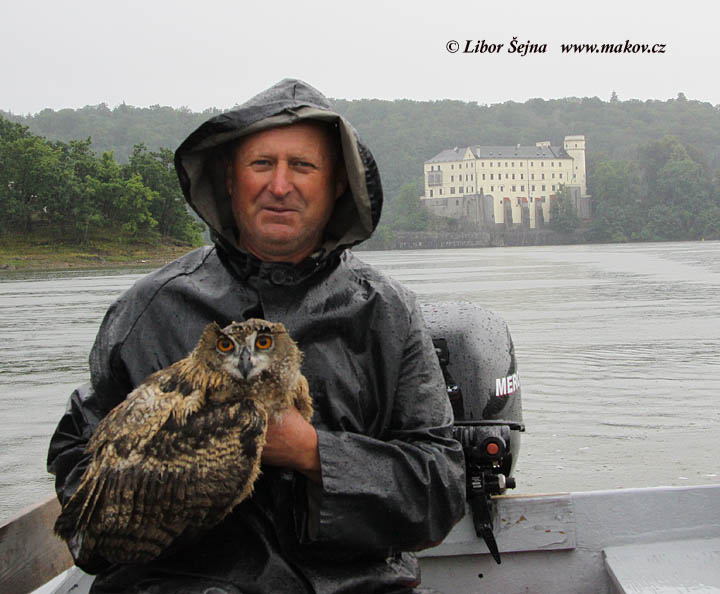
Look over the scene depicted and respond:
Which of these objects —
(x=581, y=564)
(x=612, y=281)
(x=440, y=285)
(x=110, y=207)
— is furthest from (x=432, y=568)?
(x=110, y=207)

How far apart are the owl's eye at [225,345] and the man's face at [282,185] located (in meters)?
0.50

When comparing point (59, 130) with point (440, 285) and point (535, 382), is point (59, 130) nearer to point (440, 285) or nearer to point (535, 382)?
point (440, 285)

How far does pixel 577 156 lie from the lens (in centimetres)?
15838

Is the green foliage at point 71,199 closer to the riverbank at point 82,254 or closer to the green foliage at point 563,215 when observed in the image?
the riverbank at point 82,254

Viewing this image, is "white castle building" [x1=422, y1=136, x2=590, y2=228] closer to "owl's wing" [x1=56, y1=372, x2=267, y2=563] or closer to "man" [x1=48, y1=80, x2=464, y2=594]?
"man" [x1=48, y1=80, x2=464, y2=594]

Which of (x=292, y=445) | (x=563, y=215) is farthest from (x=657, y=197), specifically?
(x=292, y=445)

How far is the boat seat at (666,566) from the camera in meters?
3.40

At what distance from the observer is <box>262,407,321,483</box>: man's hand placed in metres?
2.29

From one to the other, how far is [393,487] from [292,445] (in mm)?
297

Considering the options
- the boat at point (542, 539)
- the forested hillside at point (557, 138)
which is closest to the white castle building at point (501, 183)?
the forested hillside at point (557, 138)

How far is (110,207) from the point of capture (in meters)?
87.4

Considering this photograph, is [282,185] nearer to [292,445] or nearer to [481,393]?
[292,445]

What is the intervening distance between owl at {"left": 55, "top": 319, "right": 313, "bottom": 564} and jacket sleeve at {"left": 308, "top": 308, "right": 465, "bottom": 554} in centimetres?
20

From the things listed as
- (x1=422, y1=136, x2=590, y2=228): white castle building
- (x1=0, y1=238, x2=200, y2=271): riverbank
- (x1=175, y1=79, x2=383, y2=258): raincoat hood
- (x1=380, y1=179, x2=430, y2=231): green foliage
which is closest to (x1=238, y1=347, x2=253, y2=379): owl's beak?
(x1=175, y1=79, x2=383, y2=258): raincoat hood
